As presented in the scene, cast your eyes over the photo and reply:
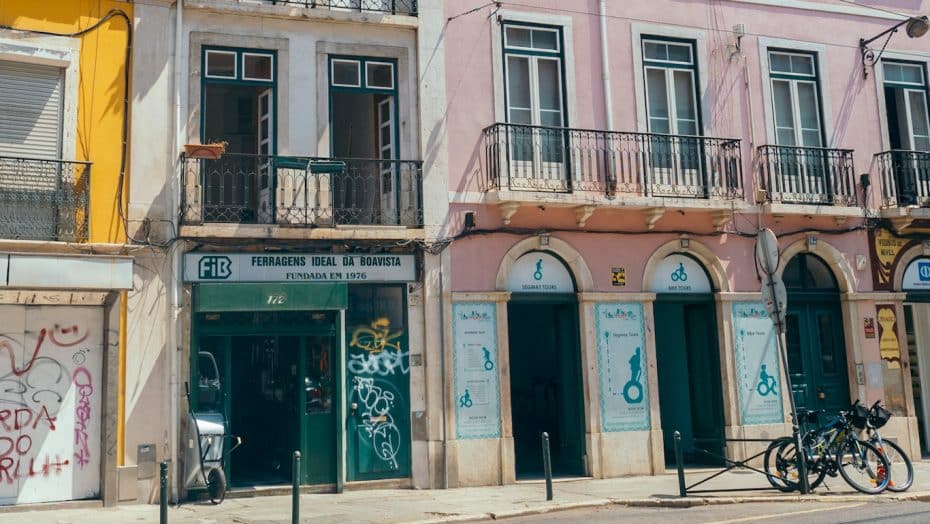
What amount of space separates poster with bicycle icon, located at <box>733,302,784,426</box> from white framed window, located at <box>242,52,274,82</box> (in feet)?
27.1

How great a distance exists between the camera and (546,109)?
14.7 meters

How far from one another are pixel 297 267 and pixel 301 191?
1.11 metres

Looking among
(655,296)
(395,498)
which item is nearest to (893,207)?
(655,296)

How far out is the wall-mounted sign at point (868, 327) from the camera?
15836mm

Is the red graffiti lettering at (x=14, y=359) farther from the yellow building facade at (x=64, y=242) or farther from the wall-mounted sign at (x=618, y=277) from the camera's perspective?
the wall-mounted sign at (x=618, y=277)

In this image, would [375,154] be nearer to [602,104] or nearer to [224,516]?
[602,104]

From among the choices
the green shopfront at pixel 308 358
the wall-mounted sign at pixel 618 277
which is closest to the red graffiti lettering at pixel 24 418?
the green shopfront at pixel 308 358

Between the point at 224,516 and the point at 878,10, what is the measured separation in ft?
46.9

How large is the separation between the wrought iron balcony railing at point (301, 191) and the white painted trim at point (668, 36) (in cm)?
402

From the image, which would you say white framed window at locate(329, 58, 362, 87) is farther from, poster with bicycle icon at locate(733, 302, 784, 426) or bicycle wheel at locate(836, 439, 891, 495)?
bicycle wheel at locate(836, 439, 891, 495)

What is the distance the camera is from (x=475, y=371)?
13.6 m

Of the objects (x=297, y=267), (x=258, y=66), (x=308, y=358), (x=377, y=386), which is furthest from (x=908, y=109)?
(x=308, y=358)

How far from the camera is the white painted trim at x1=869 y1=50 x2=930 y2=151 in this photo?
16.6 metres

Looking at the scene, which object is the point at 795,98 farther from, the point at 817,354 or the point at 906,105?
the point at 817,354
